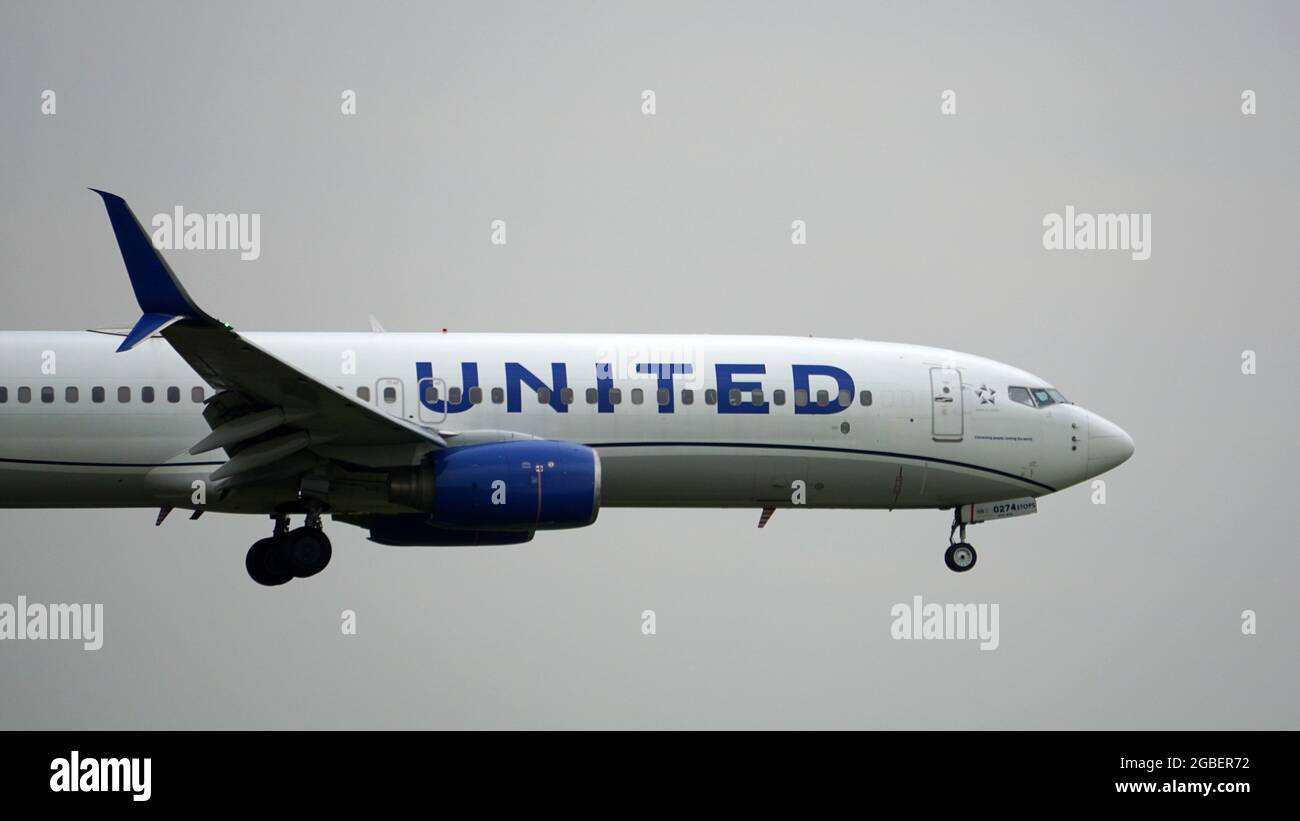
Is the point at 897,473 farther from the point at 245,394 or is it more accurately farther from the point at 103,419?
the point at 103,419

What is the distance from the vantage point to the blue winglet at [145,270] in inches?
903

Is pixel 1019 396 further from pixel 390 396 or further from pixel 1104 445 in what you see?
pixel 390 396

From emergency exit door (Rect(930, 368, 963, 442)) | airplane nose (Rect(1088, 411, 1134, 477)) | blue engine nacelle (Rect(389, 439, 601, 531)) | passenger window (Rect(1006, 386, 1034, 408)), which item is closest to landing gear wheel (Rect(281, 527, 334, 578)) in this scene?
blue engine nacelle (Rect(389, 439, 601, 531))

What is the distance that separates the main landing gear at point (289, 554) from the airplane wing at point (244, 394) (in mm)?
1219

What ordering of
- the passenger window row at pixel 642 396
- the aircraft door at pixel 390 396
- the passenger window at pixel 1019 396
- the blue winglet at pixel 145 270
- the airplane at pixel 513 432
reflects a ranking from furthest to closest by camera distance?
the passenger window at pixel 1019 396 → the passenger window row at pixel 642 396 → the aircraft door at pixel 390 396 → the airplane at pixel 513 432 → the blue winglet at pixel 145 270

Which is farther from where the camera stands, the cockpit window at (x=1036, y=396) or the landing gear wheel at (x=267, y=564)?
the cockpit window at (x=1036, y=396)

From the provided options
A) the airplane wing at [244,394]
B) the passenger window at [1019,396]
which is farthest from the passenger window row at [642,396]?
the passenger window at [1019,396]

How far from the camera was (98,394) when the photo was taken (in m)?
27.3

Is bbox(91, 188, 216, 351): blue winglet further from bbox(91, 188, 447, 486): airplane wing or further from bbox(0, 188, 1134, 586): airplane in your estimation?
bbox(0, 188, 1134, 586): airplane

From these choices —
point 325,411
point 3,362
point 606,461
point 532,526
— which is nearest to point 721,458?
point 606,461

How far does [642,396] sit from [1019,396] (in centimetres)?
594

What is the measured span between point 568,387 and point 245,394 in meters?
4.70

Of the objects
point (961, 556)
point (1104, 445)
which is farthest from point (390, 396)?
point (1104, 445)

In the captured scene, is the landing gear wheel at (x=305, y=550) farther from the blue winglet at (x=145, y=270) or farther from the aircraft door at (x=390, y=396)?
the blue winglet at (x=145, y=270)
